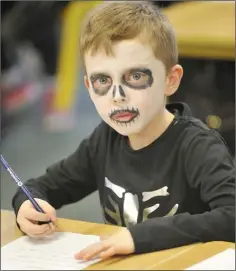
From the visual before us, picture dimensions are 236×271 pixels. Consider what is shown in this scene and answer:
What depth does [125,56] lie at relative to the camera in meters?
1.17

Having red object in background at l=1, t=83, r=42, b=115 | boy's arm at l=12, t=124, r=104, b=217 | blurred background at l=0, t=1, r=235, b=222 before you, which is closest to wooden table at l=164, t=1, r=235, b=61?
blurred background at l=0, t=1, r=235, b=222

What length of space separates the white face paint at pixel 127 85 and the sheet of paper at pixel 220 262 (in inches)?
10.3

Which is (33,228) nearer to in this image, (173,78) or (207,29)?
(173,78)

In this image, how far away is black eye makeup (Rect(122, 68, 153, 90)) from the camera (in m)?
1.18

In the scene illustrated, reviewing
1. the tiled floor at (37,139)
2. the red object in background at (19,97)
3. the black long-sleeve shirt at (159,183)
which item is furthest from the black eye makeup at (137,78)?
the red object in background at (19,97)

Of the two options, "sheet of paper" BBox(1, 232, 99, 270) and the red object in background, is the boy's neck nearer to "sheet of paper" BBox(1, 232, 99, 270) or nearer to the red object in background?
"sheet of paper" BBox(1, 232, 99, 270)

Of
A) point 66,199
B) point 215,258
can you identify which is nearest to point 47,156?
point 66,199

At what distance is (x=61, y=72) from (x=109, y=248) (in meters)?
2.38

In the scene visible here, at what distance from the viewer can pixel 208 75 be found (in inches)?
109

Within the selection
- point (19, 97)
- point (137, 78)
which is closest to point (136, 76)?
point (137, 78)

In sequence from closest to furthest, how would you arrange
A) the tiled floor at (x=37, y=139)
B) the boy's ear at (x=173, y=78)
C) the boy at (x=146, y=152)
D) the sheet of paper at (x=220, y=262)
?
1. the sheet of paper at (x=220, y=262)
2. the boy at (x=146, y=152)
3. the boy's ear at (x=173, y=78)
4. the tiled floor at (x=37, y=139)

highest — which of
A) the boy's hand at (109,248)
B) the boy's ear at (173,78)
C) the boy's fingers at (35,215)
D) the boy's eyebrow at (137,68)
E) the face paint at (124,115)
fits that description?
the boy's eyebrow at (137,68)

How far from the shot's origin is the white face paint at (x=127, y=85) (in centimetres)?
117

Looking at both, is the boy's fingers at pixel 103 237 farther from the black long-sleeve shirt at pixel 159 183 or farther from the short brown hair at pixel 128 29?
the short brown hair at pixel 128 29
